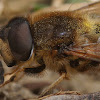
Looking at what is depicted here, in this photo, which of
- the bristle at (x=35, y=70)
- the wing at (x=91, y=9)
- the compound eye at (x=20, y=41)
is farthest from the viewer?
the wing at (x=91, y=9)

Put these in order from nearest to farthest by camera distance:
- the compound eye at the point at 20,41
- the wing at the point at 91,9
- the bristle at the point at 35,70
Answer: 1. the compound eye at the point at 20,41
2. the bristle at the point at 35,70
3. the wing at the point at 91,9

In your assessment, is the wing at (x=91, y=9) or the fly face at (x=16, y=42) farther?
the wing at (x=91, y=9)

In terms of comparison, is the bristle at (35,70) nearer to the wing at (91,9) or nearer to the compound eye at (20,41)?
the compound eye at (20,41)

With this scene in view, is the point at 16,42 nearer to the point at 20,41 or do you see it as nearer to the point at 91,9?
the point at 20,41

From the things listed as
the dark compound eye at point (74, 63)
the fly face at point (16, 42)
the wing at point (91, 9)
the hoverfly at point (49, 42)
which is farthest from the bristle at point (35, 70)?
the wing at point (91, 9)

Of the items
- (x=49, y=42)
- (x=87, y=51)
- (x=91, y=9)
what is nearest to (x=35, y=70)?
(x=49, y=42)

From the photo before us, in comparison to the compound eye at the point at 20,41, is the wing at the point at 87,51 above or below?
below

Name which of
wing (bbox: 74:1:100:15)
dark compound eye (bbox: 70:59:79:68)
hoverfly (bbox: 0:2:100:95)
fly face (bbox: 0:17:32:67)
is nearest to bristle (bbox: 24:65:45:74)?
hoverfly (bbox: 0:2:100:95)

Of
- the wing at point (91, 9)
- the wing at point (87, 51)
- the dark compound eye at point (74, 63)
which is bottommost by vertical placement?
the dark compound eye at point (74, 63)
